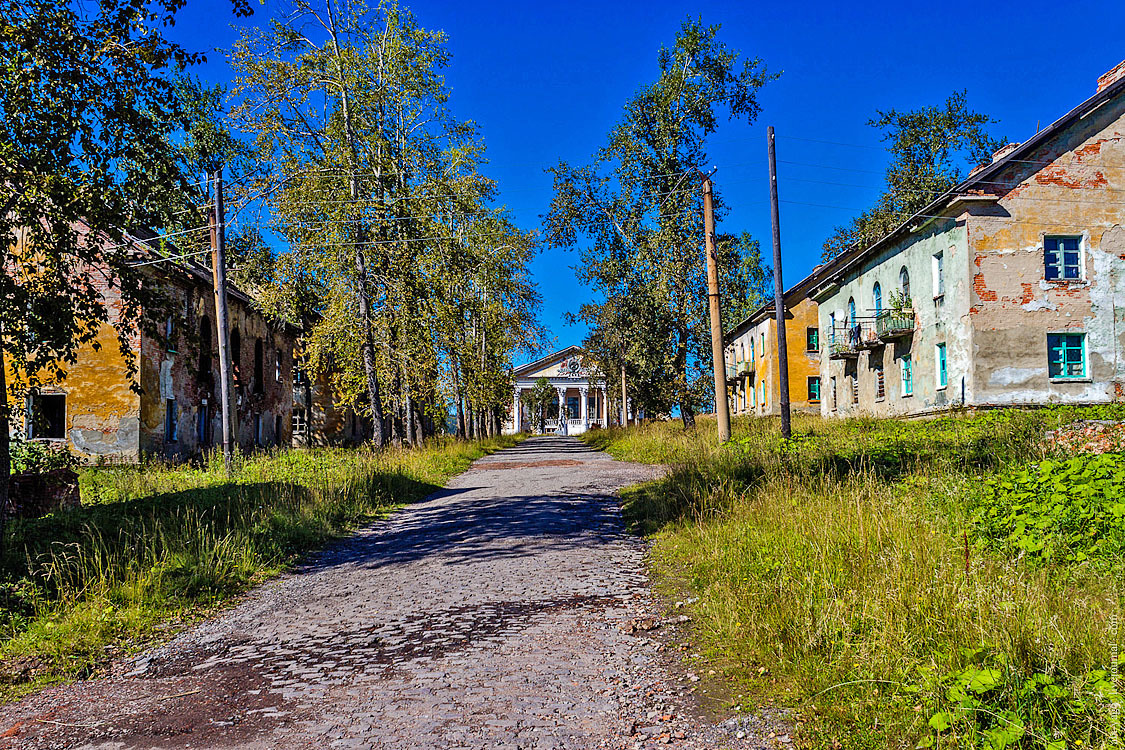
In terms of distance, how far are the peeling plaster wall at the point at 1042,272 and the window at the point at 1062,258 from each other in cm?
18

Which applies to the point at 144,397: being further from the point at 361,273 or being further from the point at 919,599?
the point at 919,599

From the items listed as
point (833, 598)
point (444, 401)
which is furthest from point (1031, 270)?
point (833, 598)

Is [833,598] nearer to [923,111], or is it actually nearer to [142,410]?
[142,410]

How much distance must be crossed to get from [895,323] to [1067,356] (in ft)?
17.7

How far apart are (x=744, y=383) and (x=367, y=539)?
163 feet

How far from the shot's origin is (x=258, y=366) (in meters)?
36.0

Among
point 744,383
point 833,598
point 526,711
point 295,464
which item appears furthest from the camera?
point 744,383

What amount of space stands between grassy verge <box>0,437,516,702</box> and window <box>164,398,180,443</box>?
1144 centimetres

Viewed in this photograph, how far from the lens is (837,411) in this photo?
37.2 m

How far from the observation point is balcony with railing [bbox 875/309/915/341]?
2850 centimetres

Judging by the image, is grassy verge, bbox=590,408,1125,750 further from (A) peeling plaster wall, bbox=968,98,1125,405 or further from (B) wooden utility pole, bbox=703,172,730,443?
(A) peeling plaster wall, bbox=968,98,1125,405

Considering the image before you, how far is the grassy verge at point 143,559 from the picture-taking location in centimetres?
584

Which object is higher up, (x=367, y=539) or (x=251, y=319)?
(x=251, y=319)

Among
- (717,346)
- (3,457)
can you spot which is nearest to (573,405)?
(717,346)
